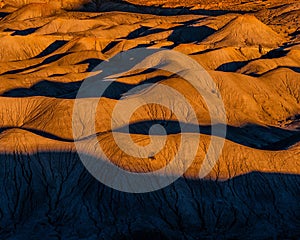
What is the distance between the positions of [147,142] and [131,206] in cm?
679

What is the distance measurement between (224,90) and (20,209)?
35.5 meters

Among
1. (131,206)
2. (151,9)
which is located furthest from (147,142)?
(151,9)

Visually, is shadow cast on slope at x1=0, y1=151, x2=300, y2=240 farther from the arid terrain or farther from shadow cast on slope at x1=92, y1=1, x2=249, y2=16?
shadow cast on slope at x1=92, y1=1, x2=249, y2=16

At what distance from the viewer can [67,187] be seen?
148ft

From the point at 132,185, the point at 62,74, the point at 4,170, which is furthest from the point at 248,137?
the point at 62,74

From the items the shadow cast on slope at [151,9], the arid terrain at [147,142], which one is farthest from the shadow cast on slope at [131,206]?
the shadow cast on slope at [151,9]

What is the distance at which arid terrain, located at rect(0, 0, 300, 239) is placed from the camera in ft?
140

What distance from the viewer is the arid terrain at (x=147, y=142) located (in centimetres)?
4272

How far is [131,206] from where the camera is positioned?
43.2 m

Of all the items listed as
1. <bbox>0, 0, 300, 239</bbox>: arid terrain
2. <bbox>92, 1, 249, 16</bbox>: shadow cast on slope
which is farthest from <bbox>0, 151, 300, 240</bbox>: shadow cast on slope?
<bbox>92, 1, 249, 16</bbox>: shadow cast on slope

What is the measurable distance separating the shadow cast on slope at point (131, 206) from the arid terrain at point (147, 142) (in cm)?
8

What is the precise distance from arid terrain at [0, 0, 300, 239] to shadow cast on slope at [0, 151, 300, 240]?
0.28ft

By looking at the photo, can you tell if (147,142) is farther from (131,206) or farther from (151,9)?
(151,9)

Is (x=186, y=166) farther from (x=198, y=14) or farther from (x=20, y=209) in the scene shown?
(x=198, y=14)
